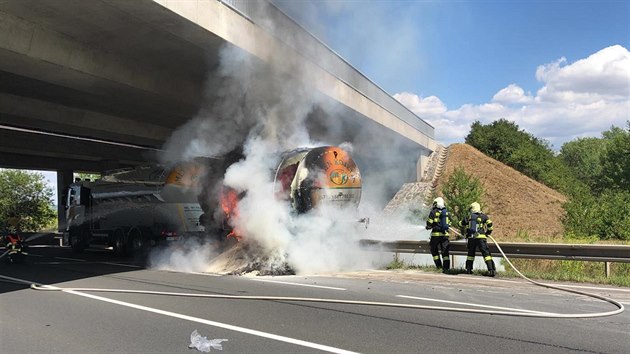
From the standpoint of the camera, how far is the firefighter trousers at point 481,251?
9516 mm

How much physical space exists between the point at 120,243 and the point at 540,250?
1282cm

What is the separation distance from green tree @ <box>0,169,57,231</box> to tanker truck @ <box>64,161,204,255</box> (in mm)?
26233

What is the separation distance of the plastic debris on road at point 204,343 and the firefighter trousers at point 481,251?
20.7ft

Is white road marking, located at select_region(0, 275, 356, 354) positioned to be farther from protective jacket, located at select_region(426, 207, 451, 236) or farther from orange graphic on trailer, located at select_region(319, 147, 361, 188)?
protective jacket, located at select_region(426, 207, 451, 236)

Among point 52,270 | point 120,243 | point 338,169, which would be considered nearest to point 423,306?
point 338,169

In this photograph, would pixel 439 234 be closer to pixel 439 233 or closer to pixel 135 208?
pixel 439 233

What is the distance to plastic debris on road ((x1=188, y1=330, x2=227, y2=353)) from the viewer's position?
4.65m

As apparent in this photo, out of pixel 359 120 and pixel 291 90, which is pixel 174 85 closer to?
pixel 291 90

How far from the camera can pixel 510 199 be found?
2667 cm

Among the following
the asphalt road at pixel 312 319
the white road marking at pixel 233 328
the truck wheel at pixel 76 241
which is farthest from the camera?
the truck wheel at pixel 76 241

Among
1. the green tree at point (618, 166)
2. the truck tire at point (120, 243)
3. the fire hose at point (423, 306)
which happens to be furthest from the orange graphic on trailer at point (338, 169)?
the green tree at point (618, 166)

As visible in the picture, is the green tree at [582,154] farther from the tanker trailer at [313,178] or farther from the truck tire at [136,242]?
the tanker trailer at [313,178]

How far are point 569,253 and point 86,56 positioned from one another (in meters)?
11.6

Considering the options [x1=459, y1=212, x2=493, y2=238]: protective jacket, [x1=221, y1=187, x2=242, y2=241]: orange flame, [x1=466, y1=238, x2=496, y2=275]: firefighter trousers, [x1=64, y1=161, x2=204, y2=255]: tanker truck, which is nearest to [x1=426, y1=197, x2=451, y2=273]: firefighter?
[x1=466, y1=238, x2=496, y2=275]: firefighter trousers
